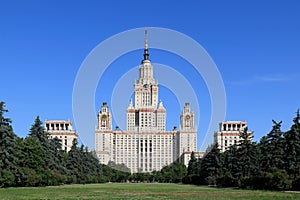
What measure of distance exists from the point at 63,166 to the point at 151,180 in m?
104

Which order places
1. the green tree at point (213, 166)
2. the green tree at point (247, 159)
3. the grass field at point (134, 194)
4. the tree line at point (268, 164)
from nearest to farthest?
the grass field at point (134, 194) < the tree line at point (268, 164) < the green tree at point (247, 159) < the green tree at point (213, 166)

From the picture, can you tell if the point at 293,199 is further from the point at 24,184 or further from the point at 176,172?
the point at 176,172

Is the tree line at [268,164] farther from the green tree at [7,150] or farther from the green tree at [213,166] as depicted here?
the green tree at [7,150]

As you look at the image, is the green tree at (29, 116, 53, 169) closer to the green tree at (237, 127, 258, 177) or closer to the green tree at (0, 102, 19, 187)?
the green tree at (0, 102, 19, 187)

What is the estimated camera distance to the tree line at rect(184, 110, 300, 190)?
49266 mm

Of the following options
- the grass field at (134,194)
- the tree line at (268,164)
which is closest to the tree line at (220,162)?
the tree line at (268,164)

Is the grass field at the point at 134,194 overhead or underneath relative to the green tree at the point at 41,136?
underneath

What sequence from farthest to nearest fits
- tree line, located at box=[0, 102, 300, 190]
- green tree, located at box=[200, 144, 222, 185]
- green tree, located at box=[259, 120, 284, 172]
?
green tree, located at box=[200, 144, 222, 185], green tree, located at box=[259, 120, 284, 172], tree line, located at box=[0, 102, 300, 190]

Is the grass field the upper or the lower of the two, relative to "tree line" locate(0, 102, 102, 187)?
lower

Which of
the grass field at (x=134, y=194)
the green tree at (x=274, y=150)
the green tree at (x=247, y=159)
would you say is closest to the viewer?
the grass field at (x=134, y=194)

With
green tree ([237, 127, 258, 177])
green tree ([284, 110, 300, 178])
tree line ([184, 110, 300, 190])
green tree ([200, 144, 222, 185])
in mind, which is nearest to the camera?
tree line ([184, 110, 300, 190])

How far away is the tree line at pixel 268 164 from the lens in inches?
1940

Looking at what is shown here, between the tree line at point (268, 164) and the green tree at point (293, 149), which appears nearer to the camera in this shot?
the tree line at point (268, 164)

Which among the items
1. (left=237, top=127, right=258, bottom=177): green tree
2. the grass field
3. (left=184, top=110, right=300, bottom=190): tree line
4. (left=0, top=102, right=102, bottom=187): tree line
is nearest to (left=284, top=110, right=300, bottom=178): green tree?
(left=184, top=110, right=300, bottom=190): tree line
